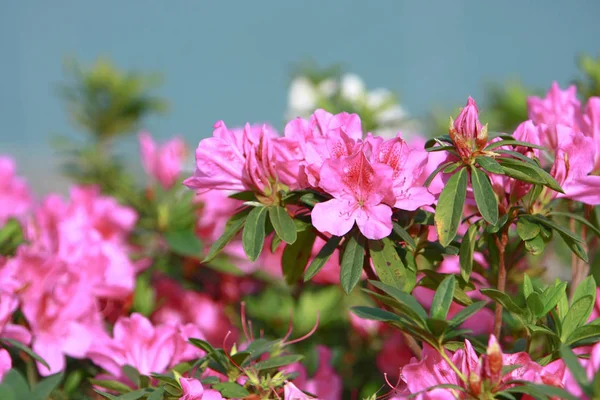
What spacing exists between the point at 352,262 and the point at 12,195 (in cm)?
147

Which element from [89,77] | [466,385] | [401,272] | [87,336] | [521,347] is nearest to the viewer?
[466,385]

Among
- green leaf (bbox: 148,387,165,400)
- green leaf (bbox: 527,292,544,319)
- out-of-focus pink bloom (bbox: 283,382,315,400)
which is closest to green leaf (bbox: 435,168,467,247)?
green leaf (bbox: 527,292,544,319)

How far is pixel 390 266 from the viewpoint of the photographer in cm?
86

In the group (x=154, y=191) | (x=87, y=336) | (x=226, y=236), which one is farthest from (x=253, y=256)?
(x=154, y=191)

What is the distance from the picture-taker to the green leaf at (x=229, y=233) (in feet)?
Result: 2.91

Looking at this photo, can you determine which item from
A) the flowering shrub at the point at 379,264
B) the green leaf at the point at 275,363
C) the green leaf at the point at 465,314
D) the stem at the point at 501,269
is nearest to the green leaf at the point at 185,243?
the flowering shrub at the point at 379,264

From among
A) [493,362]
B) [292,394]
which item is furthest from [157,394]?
[493,362]

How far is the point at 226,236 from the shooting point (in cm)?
91

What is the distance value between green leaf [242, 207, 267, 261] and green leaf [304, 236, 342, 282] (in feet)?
0.21

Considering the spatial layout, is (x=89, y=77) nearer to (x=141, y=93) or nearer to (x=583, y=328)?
(x=141, y=93)

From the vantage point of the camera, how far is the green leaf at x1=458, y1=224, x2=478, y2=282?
2.86ft

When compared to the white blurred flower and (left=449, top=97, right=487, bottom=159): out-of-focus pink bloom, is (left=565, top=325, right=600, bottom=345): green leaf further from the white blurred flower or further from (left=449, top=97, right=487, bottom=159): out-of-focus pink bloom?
the white blurred flower

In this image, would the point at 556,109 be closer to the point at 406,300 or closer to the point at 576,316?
the point at 576,316

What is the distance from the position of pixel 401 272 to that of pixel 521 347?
235 millimetres
